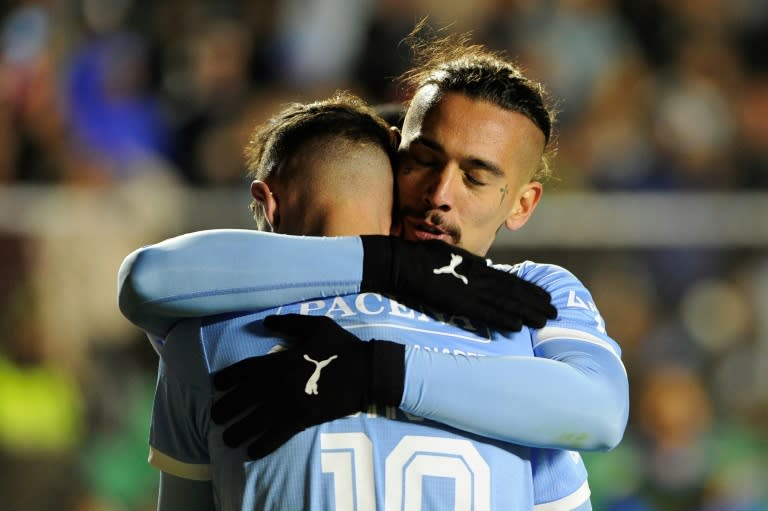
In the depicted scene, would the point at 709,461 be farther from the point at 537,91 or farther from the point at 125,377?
the point at 537,91

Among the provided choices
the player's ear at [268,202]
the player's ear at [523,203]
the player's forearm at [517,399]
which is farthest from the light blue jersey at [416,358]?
the player's ear at [523,203]

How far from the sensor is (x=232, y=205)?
210 inches

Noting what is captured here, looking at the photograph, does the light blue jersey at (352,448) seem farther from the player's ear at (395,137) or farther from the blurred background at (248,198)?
the blurred background at (248,198)

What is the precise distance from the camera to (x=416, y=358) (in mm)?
1693

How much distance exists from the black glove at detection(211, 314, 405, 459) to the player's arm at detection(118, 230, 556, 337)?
8 cm

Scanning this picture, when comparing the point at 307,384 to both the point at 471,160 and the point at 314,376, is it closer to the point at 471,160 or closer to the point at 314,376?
the point at 314,376

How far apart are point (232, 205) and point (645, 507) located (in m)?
2.40

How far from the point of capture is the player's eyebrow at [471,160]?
6.82 ft

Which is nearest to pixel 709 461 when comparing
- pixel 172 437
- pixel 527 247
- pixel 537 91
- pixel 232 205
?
pixel 527 247

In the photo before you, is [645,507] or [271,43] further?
[271,43]

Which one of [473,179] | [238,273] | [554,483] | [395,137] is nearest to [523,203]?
[473,179]

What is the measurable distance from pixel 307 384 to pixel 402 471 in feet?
0.63

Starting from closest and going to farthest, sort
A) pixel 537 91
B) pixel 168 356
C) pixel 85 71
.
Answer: pixel 168 356
pixel 537 91
pixel 85 71

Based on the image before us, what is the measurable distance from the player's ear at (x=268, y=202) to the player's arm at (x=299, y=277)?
130 mm
